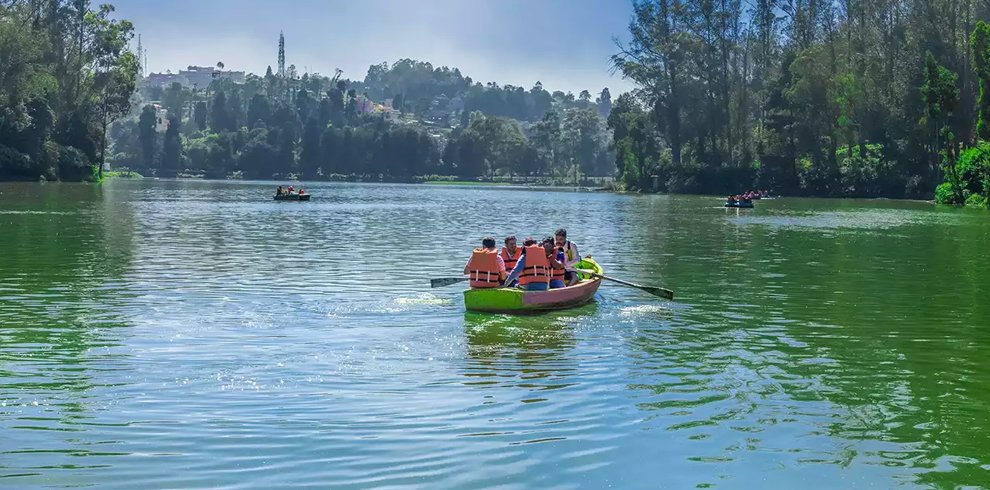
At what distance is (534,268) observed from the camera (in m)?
24.4

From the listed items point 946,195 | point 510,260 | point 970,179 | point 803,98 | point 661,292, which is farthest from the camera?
point 803,98

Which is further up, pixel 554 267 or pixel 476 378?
pixel 554 267

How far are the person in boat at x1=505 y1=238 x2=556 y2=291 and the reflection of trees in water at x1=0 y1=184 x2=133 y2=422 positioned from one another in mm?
8411

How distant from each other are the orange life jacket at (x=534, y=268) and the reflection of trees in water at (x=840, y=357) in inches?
120

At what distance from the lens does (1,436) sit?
12969 mm

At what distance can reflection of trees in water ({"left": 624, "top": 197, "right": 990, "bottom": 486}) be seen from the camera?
45.1ft

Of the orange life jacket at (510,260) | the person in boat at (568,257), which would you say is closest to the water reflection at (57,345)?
the orange life jacket at (510,260)

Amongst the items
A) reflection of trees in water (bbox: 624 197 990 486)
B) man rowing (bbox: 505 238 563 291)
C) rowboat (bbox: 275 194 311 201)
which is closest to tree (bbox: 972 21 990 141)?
reflection of trees in water (bbox: 624 197 990 486)

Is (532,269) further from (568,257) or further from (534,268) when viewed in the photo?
(568,257)

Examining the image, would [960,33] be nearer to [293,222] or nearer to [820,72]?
[820,72]

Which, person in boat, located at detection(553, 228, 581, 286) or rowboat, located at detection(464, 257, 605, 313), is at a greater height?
person in boat, located at detection(553, 228, 581, 286)

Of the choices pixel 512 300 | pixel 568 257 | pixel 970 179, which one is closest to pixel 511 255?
pixel 512 300

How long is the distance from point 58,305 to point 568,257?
12364 mm

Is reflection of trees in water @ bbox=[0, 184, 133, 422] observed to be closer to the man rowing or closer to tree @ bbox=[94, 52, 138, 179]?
the man rowing
